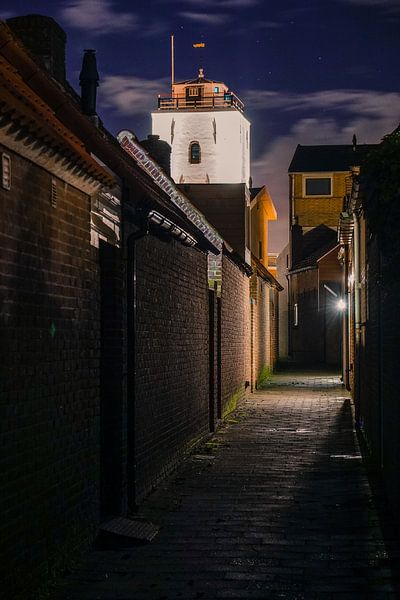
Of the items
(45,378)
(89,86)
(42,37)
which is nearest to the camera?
(45,378)

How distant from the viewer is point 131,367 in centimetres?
914

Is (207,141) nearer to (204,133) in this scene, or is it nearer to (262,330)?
(204,133)

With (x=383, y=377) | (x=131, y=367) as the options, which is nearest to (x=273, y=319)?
(x=383, y=377)

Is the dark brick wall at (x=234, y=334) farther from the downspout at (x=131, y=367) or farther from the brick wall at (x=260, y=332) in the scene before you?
the downspout at (x=131, y=367)

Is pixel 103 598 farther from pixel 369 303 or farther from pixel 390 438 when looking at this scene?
pixel 369 303

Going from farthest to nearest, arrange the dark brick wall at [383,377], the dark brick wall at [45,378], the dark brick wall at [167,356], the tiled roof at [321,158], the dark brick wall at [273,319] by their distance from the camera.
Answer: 1. the tiled roof at [321,158]
2. the dark brick wall at [273,319]
3. the dark brick wall at [167,356]
4. the dark brick wall at [383,377]
5. the dark brick wall at [45,378]

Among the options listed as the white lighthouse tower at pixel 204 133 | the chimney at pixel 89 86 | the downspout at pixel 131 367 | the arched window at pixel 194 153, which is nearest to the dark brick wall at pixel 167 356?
the downspout at pixel 131 367

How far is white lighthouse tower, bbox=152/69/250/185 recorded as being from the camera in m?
60.1

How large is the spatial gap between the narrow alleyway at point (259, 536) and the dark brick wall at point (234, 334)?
4.92 m

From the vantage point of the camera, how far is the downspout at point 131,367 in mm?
9016

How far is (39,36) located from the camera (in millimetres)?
Answer: 9516

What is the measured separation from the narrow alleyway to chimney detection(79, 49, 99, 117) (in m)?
4.52

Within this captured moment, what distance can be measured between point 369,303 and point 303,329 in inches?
1397

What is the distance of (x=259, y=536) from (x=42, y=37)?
5780mm
